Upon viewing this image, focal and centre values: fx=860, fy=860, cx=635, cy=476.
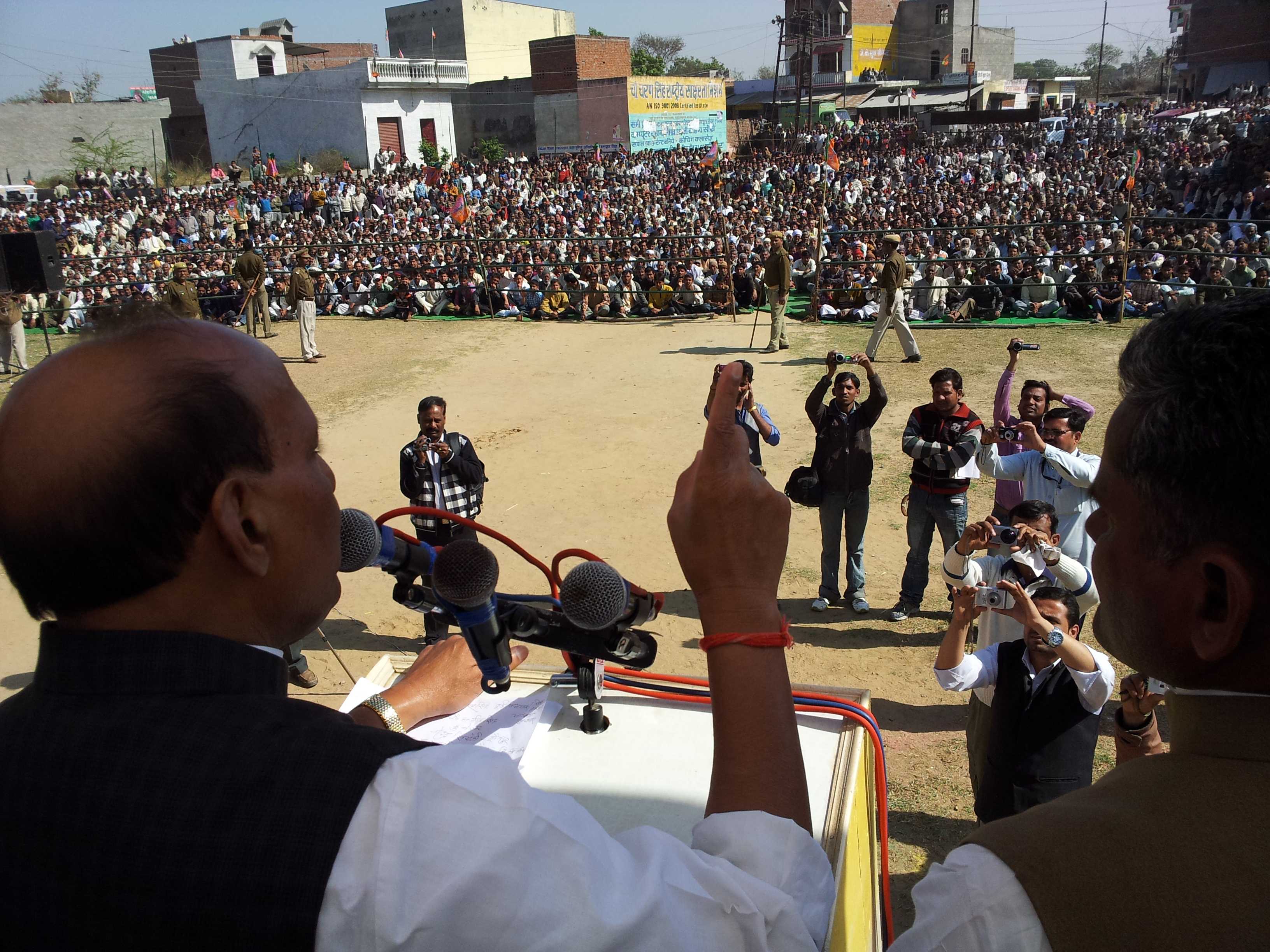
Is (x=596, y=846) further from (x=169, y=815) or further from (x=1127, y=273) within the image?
(x=1127, y=273)

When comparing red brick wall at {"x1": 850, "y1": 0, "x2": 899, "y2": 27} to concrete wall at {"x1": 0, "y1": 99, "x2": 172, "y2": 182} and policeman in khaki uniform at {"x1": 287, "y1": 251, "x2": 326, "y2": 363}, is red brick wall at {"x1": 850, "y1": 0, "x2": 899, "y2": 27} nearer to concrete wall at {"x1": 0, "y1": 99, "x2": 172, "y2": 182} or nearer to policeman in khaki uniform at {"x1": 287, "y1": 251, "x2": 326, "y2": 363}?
concrete wall at {"x1": 0, "y1": 99, "x2": 172, "y2": 182}

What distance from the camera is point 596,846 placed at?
79 centimetres

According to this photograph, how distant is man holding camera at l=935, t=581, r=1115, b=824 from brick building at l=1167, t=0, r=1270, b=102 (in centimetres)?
5212

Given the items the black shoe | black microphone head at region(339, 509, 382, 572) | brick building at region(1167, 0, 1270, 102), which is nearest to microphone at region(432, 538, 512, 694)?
black microphone head at region(339, 509, 382, 572)

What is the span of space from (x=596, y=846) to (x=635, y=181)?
1298 inches

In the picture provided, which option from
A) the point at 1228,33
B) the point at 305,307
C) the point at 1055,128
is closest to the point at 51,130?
the point at 305,307

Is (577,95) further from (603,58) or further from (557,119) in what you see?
(603,58)

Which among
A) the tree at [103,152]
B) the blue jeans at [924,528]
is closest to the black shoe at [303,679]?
the blue jeans at [924,528]

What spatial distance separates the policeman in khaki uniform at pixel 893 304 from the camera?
11578 millimetres

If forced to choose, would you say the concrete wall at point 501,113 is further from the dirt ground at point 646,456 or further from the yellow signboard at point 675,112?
the dirt ground at point 646,456

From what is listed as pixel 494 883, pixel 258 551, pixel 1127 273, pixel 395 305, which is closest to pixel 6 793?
pixel 258 551

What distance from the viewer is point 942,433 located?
17.3 feet

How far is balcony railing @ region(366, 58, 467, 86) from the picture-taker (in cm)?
3822

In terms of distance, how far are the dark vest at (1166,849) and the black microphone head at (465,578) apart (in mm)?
783
